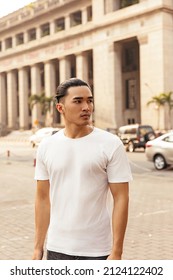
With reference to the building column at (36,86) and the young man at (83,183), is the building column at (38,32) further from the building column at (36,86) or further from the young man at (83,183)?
the young man at (83,183)

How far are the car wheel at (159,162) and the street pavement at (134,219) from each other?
2590 millimetres

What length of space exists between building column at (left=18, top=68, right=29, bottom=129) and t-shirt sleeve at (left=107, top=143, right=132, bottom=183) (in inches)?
2641

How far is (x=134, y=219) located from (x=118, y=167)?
591 cm

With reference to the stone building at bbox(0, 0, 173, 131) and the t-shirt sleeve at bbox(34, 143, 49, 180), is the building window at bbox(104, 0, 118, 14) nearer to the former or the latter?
the stone building at bbox(0, 0, 173, 131)

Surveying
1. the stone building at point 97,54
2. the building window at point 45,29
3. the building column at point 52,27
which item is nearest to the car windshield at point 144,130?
the stone building at point 97,54

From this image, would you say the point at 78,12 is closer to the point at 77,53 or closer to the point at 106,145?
the point at 77,53

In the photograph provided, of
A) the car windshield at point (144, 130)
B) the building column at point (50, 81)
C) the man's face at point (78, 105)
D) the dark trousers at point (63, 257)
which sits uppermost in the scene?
the building column at point (50, 81)

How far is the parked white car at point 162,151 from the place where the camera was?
17.1 meters

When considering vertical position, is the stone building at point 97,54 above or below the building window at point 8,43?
below

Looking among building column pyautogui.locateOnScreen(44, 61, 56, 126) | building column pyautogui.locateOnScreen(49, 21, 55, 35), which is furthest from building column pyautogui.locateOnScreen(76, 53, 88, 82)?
building column pyautogui.locateOnScreen(49, 21, 55, 35)

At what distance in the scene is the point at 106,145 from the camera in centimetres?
273

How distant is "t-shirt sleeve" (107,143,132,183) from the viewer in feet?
9.00

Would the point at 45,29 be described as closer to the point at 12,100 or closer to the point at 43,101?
the point at 12,100

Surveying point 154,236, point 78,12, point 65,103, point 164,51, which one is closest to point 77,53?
point 78,12
